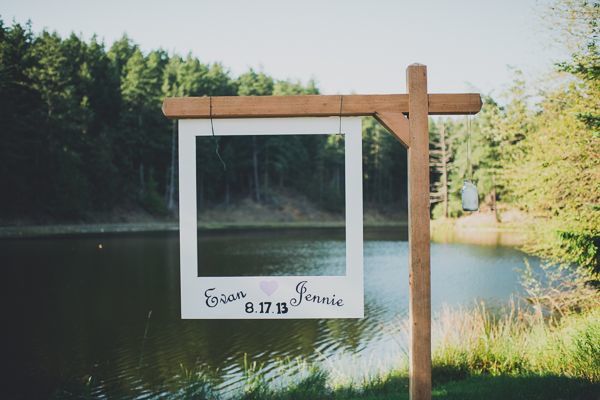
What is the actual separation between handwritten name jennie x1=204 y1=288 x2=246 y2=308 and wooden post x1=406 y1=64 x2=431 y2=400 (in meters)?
1.11

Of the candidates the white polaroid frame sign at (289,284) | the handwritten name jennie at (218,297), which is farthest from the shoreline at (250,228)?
the handwritten name jennie at (218,297)

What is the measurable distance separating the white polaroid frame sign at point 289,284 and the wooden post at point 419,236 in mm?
332

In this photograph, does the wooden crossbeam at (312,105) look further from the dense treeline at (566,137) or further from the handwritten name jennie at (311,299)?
the dense treeline at (566,137)

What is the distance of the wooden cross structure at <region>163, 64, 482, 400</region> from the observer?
3074 mm

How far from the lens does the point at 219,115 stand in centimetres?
321

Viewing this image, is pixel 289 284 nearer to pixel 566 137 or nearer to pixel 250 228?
pixel 566 137

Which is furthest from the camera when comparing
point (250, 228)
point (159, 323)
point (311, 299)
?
point (250, 228)

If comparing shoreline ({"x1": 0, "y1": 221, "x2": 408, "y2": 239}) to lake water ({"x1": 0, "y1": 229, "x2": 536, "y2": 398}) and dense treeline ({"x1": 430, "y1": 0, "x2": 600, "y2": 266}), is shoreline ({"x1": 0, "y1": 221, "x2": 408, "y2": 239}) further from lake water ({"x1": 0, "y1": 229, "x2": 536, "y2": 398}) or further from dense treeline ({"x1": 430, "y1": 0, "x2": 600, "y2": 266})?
dense treeline ({"x1": 430, "y1": 0, "x2": 600, "y2": 266})

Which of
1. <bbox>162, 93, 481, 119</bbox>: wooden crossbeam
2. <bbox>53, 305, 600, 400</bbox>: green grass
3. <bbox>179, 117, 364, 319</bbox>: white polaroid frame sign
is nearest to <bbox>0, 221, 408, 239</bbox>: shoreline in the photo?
<bbox>53, 305, 600, 400</bbox>: green grass

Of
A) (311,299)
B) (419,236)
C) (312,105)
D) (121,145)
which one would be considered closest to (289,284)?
(311,299)

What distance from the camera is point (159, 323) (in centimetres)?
1025

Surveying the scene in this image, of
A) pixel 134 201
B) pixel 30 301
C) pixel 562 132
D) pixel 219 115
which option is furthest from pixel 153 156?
pixel 219 115

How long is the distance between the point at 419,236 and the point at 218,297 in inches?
53.0

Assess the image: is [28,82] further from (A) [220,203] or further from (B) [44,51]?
(A) [220,203]
